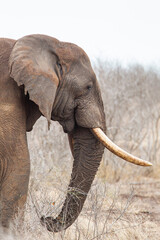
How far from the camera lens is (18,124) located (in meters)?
4.21

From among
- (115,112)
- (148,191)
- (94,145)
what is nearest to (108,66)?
(115,112)

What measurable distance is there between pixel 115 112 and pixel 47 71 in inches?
237

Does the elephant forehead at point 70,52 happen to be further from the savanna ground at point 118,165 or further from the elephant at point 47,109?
the savanna ground at point 118,165

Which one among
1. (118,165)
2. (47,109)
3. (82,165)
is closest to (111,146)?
(82,165)

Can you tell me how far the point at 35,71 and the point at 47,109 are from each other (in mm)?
349

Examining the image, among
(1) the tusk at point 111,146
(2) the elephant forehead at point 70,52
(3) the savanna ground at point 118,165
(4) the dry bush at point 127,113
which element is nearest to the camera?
(1) the tusk at point 111,146

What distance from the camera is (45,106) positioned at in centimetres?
423

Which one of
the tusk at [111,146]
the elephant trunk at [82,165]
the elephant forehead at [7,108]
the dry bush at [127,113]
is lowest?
the dry bush at [127,113]

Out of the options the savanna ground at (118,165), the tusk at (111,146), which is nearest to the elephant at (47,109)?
the tusk at (111,146)

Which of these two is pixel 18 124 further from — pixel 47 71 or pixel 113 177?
pixel 113 177

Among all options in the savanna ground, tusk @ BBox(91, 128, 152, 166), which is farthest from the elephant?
the savanna ground

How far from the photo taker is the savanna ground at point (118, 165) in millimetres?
5594

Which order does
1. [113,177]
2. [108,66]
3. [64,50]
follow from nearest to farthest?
[64,50] → [113,177] → [108,66]

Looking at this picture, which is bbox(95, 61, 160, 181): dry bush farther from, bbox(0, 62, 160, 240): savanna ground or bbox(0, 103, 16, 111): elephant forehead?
bbox(0, 103, 16, 111): elephant forehead
